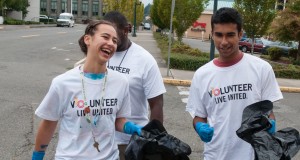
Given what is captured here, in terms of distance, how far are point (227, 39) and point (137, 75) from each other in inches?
30.0

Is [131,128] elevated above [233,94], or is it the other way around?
[233,94]

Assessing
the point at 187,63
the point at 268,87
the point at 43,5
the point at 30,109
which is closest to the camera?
the point at 268,87

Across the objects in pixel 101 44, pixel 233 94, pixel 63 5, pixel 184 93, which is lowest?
pixel 184 93

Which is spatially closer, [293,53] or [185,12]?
[185,12]

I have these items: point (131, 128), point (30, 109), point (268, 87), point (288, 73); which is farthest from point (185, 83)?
point (131, 128)

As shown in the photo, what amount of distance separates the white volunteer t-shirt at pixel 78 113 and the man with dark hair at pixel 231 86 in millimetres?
619

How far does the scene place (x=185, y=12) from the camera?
2266 cm

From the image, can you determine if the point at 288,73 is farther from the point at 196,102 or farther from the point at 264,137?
the point at 264,137

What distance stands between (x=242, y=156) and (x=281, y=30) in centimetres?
1926

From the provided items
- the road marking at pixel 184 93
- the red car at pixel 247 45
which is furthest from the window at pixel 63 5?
the road marking at pixel 184 93

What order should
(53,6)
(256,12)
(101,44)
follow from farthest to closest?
(53,6), (256,12), (101,44)

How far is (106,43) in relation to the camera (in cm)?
235

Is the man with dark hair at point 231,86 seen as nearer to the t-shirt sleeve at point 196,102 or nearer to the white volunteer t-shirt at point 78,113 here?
the t-shirt sleeve at point 196,102

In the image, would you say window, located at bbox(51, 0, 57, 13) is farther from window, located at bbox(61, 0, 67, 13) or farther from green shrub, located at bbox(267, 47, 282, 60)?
green shrub, located at bbox(267, 47, 282, 60)
